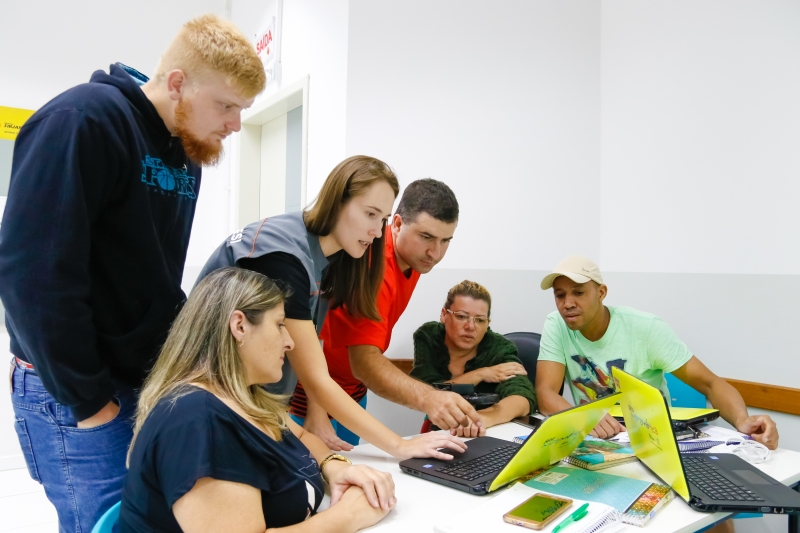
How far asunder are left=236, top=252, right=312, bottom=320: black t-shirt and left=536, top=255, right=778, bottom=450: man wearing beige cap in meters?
1.14

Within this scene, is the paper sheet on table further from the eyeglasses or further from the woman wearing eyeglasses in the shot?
the eyeglasses

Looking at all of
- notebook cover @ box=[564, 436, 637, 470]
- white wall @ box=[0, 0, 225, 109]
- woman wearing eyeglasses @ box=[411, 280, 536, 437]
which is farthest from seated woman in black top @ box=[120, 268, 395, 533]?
white wall @ box=[0, 0, 225, 109]

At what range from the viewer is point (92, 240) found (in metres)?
1.15

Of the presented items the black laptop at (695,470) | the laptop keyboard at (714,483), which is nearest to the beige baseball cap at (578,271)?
the black laptop at (695,470)

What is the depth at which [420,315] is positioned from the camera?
283 cm

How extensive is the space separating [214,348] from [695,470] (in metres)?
1.17

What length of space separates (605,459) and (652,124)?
2.02 metres

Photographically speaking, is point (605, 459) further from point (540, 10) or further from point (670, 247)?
point (540, 10)

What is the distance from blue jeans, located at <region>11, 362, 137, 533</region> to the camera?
3.70 feet

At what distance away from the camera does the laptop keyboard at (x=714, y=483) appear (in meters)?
1.20

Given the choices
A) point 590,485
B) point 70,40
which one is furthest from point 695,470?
point 70,40

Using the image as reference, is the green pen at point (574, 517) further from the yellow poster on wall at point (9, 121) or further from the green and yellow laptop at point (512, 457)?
the yellow poster on wall at point (9, 121)

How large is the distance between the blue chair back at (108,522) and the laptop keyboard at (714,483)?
3.90ft

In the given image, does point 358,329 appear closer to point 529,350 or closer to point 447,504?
point 447,504
